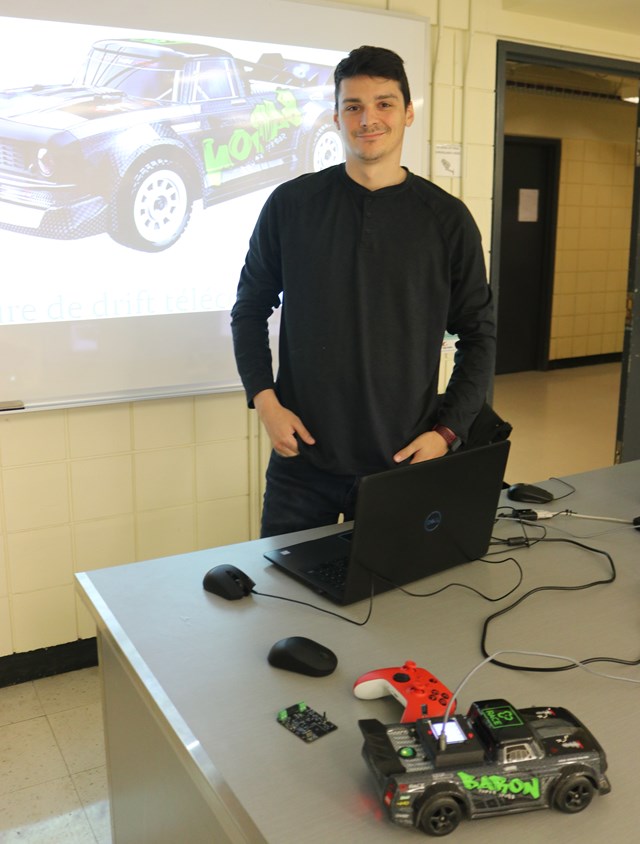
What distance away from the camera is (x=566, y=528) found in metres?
1.77

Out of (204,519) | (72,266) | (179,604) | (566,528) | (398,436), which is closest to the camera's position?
(179,604)

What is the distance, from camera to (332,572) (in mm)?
1468

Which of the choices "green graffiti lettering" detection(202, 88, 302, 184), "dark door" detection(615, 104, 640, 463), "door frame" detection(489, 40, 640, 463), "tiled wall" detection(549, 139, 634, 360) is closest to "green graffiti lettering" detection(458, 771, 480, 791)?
"green graffiti lettering" detection(202, 88, 302, 184)

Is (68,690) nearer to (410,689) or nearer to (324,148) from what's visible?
(410,689)

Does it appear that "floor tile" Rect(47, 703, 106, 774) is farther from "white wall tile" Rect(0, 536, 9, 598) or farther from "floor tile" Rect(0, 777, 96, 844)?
"white wall tile" Rect(0, 536, 9, 598)

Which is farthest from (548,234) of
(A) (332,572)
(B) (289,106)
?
(A) (332,572)

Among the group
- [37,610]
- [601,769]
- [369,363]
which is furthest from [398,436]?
[37,610]

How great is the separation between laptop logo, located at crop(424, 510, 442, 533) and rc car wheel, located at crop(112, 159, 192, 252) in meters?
1.61

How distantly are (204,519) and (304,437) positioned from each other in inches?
47.1

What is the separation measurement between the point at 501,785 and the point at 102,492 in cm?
207

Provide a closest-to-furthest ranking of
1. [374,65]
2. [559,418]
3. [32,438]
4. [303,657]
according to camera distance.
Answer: [303,657] → [374,65] → [32,438] → [559,418]

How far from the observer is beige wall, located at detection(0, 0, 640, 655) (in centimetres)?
260

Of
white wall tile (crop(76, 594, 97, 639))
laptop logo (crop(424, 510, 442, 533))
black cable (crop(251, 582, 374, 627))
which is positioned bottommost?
white wall tile (crop(76, 594, 97, 639))

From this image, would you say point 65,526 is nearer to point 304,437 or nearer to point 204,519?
point 204,519
